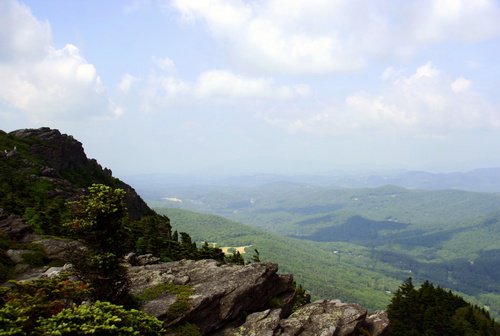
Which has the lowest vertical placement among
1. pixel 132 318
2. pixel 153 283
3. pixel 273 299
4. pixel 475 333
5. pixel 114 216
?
pixel 475 333

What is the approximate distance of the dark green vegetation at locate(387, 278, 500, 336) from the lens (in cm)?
8631

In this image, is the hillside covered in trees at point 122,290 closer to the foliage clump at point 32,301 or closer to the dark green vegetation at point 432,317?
the foliage clump at point 32,301

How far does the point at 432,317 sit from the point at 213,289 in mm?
73334

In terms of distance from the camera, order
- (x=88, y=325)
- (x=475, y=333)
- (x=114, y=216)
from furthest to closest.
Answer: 1. (x=475, y=333)
2. (x=114, y=216)
3. (x=88, y=325)

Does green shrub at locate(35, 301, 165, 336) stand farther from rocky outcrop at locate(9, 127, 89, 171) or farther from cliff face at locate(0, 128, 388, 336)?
rocky outcrop at locate(9, 127, 89, 171)

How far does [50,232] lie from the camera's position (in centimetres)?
5997

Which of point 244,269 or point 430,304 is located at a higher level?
point 244,269

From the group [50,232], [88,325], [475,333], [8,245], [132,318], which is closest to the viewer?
[88,325]

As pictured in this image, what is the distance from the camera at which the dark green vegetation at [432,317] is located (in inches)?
3398

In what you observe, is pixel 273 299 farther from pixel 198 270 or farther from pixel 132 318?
pixel 132 318

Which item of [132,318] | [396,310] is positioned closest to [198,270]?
[132,318]

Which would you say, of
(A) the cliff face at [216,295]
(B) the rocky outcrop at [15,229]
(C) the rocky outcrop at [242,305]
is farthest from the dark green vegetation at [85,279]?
(C) the rocky outcrop at [242,305]

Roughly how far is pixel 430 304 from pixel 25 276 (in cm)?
9061

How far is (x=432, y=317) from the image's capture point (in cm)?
8719
